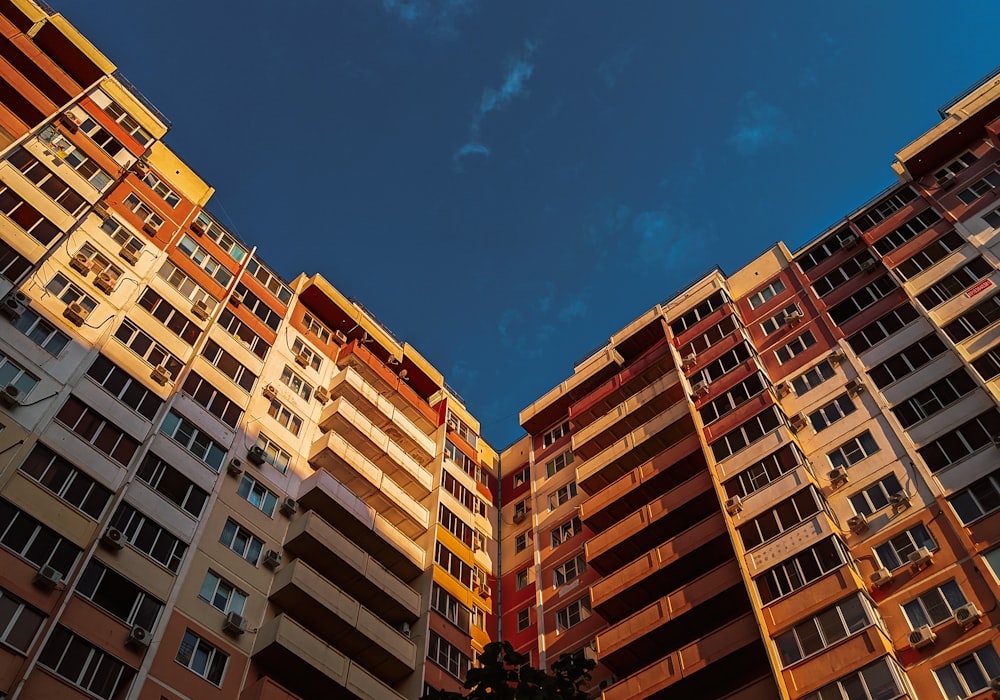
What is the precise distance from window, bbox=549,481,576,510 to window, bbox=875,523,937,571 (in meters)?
19.5

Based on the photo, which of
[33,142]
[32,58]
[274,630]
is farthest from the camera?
[32,58]

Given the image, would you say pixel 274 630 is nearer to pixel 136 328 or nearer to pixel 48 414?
pixel 48 414

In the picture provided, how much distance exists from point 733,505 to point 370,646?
17.1 metres

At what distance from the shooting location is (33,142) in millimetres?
40844

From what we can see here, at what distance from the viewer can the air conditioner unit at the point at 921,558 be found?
32969 millimetres

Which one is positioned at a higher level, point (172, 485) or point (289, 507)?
point (289, 507)

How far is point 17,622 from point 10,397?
8347 millimetres

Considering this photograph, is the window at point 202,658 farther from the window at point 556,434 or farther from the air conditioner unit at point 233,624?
the window at point 556,434

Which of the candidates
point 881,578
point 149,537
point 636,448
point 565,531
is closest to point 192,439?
point 149,537

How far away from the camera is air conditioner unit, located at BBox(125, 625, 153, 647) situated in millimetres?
30219

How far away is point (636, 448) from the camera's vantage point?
47125 millimetres

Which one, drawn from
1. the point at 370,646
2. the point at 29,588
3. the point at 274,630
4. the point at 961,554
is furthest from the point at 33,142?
the point at 961,554

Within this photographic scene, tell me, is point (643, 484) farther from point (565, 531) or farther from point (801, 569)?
point (801, 569)

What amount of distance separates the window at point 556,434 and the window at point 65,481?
2972cm
